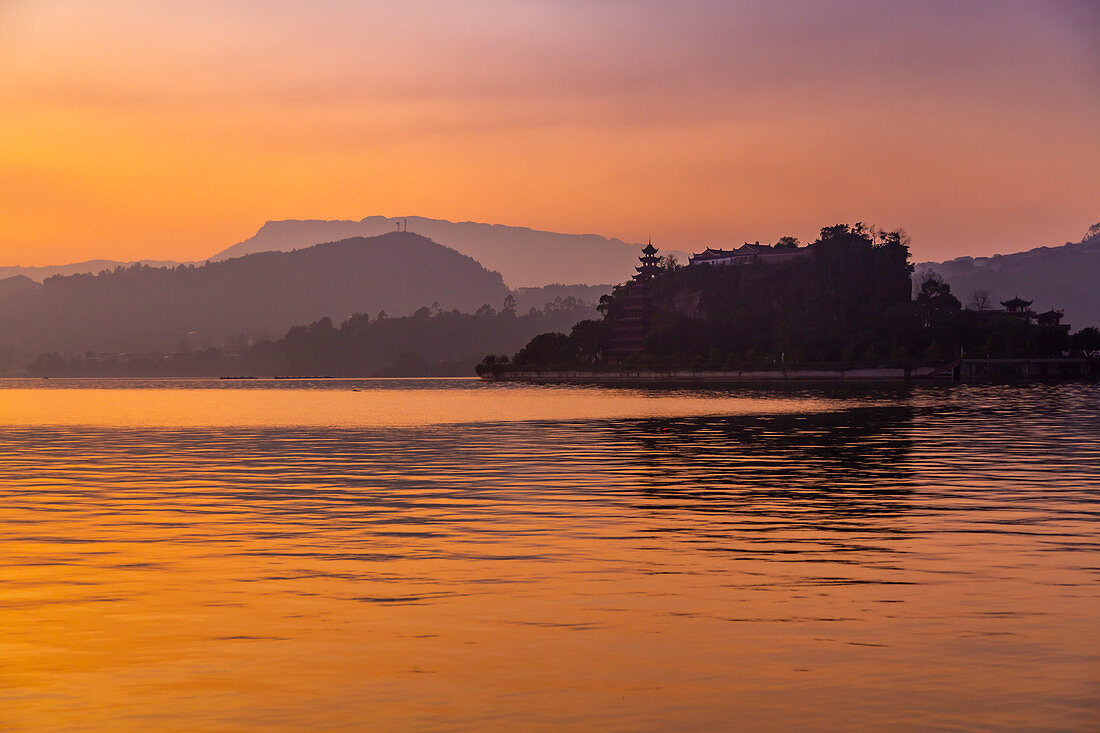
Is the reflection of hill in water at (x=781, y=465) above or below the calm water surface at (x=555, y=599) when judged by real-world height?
below

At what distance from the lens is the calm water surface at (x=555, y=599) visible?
13.1 meters

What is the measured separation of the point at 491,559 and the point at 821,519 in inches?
395

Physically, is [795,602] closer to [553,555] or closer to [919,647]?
[919,647]

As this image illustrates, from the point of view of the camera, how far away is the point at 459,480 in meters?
42.4

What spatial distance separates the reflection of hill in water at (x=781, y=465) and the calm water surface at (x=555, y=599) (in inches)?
13.6

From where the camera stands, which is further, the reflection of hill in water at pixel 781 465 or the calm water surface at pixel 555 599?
the reflection of hill in water at pixel 781 465

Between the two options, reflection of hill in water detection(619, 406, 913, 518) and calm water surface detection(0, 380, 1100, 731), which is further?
reflection of hill in water detection(619, 406, 913, 518)

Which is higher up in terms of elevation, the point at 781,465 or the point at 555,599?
the point at 555,599

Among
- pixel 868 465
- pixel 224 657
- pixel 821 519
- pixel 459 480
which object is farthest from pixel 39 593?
pixel 868 465

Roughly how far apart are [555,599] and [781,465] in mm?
30289

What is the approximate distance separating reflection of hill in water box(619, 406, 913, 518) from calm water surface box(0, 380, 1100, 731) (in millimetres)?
346

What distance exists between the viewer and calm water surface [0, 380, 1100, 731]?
13.1m

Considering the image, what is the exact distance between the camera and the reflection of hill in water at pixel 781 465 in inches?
1352

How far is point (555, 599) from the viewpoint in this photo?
19.2 metres
